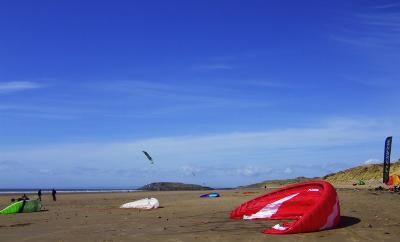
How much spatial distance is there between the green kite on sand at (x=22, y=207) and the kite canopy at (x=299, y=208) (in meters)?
13.1

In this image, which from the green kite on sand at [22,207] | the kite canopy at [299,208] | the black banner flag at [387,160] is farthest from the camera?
the black banner flag at [387,160]

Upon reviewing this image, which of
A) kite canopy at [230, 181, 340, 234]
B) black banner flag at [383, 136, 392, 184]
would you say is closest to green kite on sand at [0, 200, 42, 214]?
kite canopy at [230, 181, 340, 234]

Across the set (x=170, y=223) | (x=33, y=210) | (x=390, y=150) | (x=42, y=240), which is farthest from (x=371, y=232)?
(x=390, y=150)

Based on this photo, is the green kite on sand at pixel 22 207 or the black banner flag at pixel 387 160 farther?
the black banner flag at pixel 387 160

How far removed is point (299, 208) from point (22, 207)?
15.5 meters

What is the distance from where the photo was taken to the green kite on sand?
23.6 m

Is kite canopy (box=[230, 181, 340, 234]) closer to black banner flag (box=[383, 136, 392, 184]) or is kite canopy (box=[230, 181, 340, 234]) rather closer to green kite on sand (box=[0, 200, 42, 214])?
green kite on sand (box=[0, 200, 42, 214])

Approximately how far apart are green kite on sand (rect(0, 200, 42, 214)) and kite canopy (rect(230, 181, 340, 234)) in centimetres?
1306

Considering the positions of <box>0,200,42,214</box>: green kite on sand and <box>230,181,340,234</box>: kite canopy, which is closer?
<box>230,181,340,234</box>: kite canopy

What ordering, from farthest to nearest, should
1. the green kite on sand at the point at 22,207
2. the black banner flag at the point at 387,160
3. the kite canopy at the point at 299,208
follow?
the black banner flag at the point at 387,160 → the green kite on sand at the point at 22,207 → the kite canopy at the point at 299,208

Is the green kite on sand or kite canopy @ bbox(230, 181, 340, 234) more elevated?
kite canopy @ bbox(230, 181, 340, 234)

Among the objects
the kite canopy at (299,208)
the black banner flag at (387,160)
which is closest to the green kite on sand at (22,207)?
the kite canopy at (299,208)

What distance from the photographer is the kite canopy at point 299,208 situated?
37.7 feet

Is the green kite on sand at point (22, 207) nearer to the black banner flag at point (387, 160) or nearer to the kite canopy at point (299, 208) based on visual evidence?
the kite canopy at point (299, 208)
